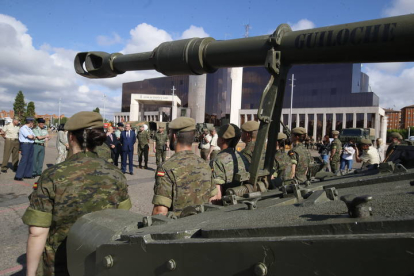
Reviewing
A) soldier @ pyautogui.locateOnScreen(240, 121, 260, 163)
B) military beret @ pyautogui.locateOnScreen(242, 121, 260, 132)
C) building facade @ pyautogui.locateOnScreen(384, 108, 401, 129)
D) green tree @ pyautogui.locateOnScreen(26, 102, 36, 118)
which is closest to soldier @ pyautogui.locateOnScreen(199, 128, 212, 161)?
soldier @ pyautogui.locateOnScreen(240, 121, 260, 163)

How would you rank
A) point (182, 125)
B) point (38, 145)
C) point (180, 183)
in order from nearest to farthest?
point (180, 183) → point (182, 125) → point (38, 145)

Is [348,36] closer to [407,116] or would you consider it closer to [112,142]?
[112,142]

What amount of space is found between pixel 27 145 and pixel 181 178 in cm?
778

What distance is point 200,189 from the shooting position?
2.86 meters

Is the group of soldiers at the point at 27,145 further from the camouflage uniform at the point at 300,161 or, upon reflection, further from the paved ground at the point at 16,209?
the camouflage uniform at the point at 300,161

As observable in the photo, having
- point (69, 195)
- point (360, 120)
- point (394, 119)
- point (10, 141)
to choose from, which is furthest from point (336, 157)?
point (394, 119)

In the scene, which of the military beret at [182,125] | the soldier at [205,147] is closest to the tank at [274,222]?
the military beret at [182,125]

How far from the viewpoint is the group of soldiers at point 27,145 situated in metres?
8.94

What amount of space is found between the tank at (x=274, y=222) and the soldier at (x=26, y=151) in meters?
7.39

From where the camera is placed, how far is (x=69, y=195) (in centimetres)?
210

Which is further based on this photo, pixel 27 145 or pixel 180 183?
pixel 27 145

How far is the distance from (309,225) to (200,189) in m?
1.79

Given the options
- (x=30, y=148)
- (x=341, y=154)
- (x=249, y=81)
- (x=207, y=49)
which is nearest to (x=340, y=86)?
(x=249, y=81)

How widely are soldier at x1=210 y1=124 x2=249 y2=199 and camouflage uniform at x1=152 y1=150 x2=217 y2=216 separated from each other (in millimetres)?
690
